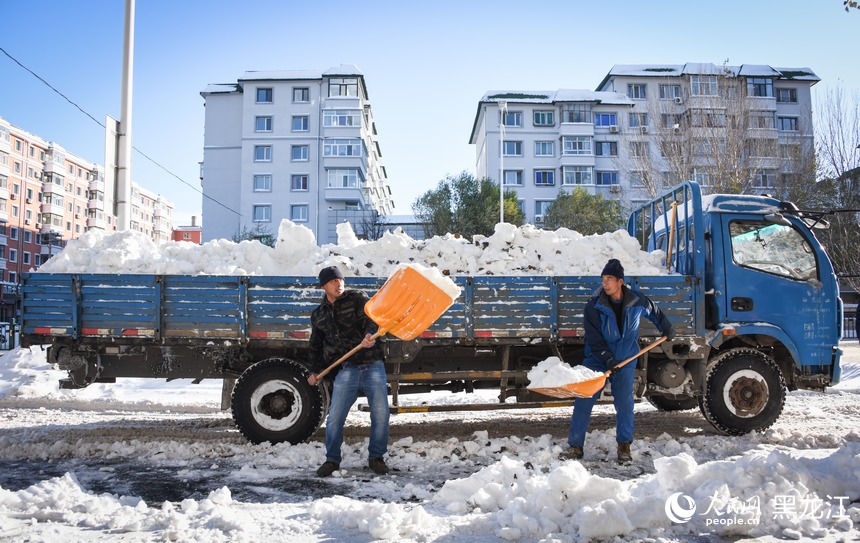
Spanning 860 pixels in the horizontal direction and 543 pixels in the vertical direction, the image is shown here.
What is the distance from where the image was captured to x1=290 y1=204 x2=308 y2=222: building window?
45031mm

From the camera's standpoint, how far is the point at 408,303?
5.22 metres

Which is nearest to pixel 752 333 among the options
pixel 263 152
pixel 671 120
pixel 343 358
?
pixel 343 358

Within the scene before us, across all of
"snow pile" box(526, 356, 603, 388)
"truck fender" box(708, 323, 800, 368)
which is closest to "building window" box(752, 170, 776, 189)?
"truck fender" box(708, 323, 800, 368)

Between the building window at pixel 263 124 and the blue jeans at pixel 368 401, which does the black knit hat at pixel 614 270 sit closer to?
the blue jeans at pixel 368 401

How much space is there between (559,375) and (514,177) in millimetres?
44184

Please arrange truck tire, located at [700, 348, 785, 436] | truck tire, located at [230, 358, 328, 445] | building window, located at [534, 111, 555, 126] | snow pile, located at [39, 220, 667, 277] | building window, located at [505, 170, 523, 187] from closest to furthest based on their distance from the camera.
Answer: truck tire, located at [230, 358, 328, 445]
truck tire, located at [700, 348, 785, 436]
snow pile, located at [39, 220, 667, 277]
building window, located at [505, 170, 523, 187]
building window, located at [534, 111, 555, 126]

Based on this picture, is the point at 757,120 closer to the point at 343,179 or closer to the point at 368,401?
the point at 368,401

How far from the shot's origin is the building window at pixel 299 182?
45.5 m

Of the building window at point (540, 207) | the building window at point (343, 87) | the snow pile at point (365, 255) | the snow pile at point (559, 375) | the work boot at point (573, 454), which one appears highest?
the building window at point (343, 87)

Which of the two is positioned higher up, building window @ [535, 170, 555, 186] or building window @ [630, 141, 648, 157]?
building window @ [535, 170, 555, 186]

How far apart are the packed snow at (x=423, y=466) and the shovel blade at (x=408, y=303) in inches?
50.1

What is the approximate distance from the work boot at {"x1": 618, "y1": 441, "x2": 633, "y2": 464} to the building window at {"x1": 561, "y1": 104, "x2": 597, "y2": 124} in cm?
4580

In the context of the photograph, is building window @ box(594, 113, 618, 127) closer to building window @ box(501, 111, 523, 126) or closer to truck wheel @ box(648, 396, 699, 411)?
building window @ box(501, 111, 523, 126)

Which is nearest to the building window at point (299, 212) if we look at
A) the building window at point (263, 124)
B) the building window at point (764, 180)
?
the building window at point (263, 124)
